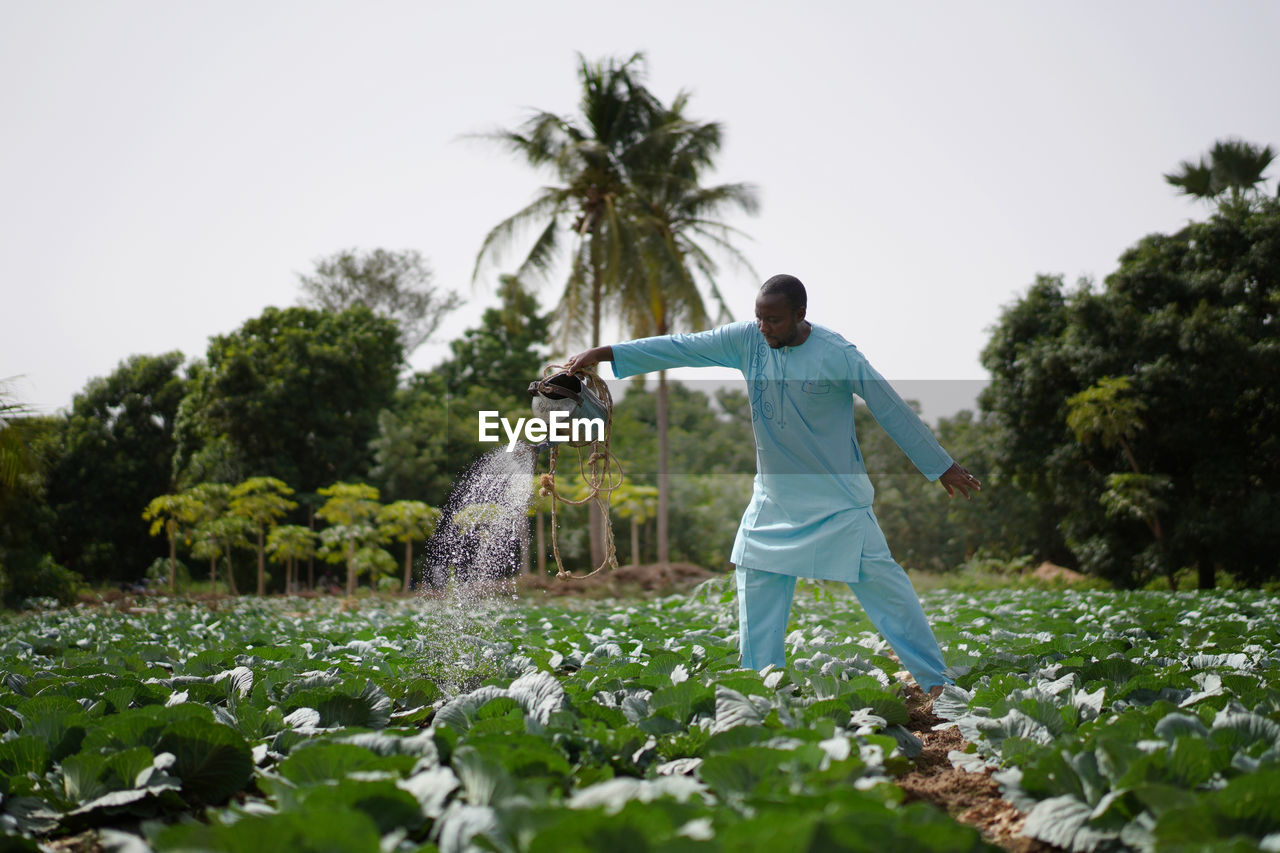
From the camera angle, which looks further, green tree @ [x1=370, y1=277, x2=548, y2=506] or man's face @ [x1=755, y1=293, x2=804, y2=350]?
green tree @ [x1=370, y1=277, x2=548, y2=506]

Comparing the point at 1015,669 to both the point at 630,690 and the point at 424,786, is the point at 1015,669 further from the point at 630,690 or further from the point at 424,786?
the point at 424,786

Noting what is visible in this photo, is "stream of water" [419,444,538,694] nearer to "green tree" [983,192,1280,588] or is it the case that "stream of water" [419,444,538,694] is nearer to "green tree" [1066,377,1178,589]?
"green tree" [1066,377,1178,589]

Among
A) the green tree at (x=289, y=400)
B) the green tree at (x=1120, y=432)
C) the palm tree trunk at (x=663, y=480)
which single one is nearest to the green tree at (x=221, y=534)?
the green tree at (x=289, y=400)

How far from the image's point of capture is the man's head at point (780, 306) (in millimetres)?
3332

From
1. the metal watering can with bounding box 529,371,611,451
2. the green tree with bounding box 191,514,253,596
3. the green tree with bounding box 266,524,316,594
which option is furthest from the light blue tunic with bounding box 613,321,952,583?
the green tree with bounding box 191,514,253,596

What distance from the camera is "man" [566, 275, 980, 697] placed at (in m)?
3.46

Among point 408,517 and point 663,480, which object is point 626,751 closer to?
point 408,517

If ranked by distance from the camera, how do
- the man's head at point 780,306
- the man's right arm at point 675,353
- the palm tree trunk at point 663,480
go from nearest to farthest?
1. the man's head at point 780,306
2. the man's right arm at point 675,353
3. the palm tree trunk at point 663,480

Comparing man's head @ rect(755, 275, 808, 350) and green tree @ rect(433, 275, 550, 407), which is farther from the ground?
green tree @ rect(433, 275, 550, 407)

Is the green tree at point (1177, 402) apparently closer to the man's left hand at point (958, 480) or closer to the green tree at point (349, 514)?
the green tree at point (349, 514)

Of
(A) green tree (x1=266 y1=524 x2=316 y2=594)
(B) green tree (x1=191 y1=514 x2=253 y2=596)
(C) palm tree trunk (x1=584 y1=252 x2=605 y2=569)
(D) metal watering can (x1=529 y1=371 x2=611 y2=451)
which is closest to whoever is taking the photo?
(D) metal watering can (x1=529 y1=371 x2=611 y2=451)

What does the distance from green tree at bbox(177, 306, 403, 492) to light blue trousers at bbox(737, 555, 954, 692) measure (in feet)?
67.4

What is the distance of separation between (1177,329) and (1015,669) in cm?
1370

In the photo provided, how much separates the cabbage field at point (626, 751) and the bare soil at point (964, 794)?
1.6 inches
